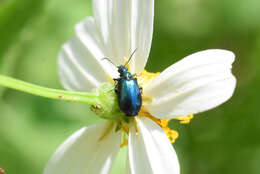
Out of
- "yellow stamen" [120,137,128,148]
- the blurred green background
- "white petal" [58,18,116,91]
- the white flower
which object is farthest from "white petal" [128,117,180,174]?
the blurred green background

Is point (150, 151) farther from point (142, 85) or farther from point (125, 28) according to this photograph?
point (125, 28)

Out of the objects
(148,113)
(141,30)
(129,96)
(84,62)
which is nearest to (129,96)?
(129,96)

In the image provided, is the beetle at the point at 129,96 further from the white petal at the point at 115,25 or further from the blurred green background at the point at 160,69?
the blurred green background at the point at 160,69

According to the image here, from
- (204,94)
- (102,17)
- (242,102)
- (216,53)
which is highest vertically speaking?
(102,17)

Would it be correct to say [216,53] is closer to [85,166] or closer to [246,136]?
[85,166]

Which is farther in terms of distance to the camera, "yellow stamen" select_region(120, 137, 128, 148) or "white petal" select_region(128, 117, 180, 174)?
"yellow stamen" select_region(120, 137, 128, 148)

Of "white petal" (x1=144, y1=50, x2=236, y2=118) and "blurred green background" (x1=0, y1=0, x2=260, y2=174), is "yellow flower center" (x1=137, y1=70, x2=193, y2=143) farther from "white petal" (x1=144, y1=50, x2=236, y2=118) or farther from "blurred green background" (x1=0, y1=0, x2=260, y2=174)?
"blurred green background" (x1=0, y1=0, x2=260, y2=174)

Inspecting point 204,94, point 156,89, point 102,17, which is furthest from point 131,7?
point 204,94
